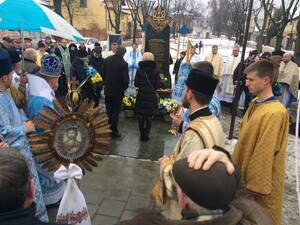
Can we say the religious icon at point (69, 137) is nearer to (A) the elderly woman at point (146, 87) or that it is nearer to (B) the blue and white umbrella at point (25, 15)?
(B) the blue and white umbrella at point (25, 15)

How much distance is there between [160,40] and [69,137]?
24.6ft

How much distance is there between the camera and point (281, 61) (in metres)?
8.98

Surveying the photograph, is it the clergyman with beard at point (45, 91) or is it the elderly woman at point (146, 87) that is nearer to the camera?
the clergyman with beard at point (45, 91)

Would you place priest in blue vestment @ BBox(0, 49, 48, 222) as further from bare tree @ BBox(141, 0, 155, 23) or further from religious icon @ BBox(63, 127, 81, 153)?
bare tree @ BBox(141, 0, 155, 23)

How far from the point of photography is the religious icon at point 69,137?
122 inches

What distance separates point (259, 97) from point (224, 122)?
6.34 meters

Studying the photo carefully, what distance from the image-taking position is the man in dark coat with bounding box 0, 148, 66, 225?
59.3 inches

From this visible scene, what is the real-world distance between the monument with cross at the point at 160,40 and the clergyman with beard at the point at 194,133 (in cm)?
744

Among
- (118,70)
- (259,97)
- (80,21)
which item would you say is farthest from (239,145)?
(80,21)

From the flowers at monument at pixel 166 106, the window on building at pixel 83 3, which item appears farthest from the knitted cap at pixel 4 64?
the window on building at pixel 83 3

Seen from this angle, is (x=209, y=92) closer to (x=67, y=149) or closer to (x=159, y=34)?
(x=67, y=149)

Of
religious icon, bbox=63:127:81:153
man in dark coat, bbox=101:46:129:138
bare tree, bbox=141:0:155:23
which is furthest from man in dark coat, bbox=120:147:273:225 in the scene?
bare tree, bbox=141:0:155:23

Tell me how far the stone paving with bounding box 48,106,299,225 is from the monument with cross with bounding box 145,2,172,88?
3177mm

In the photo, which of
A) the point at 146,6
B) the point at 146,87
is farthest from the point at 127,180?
the point at 146,6
